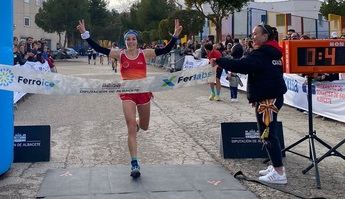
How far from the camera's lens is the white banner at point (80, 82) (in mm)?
5887

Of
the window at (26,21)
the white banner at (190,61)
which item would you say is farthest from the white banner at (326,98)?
the window at (26,21)

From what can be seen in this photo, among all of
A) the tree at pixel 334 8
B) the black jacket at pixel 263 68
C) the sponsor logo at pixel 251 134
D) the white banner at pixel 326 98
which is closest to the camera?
the black jacket at pixel 263 68

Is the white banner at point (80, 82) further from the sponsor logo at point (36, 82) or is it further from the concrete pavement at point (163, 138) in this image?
the concrete pavement at point (163, 138)

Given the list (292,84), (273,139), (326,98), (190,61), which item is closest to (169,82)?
(273,139)

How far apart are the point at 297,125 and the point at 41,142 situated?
5779 millimetres

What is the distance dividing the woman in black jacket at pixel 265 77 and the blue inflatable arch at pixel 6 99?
255 centimetres

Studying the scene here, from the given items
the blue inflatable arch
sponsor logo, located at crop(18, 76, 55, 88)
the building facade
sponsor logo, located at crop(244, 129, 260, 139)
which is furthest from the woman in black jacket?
the building facade

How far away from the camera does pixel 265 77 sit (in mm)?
5766

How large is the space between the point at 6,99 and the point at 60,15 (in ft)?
191

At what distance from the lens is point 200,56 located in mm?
22625

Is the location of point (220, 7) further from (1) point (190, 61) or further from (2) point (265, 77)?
(2) point (265, 77)

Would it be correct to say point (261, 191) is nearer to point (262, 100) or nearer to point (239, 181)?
point (239, 181)

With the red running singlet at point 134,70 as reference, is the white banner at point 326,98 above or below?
below

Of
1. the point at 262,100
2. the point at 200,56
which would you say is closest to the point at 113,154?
the point at 262,100
